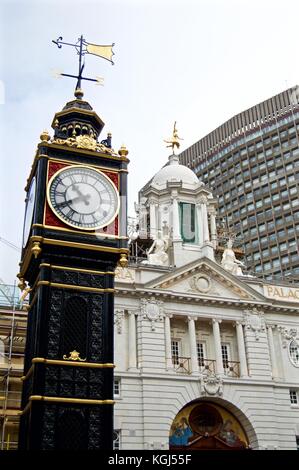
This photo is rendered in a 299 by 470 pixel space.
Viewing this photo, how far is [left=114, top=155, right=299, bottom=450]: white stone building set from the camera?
3362 centimetres

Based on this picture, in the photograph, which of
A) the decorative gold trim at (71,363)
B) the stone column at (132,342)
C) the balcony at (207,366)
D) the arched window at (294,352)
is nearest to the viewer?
the decorative gold trim at (71,363)

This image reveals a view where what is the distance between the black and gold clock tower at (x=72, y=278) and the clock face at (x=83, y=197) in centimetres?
3

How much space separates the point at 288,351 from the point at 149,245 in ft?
42.8

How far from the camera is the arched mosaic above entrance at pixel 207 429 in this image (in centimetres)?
3462

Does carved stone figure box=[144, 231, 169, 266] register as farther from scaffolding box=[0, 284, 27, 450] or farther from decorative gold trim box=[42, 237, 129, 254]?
decorative gold trim box=[42, 237, 129, 254]

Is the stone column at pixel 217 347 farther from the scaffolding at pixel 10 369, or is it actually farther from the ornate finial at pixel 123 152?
the ornate finial at pixel 123 152

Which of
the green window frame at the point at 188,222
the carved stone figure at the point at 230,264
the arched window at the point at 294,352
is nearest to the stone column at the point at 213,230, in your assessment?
the carved stone figure at the point at 230,264

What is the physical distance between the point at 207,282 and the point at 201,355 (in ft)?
15.3

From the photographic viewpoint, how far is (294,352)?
39219mm

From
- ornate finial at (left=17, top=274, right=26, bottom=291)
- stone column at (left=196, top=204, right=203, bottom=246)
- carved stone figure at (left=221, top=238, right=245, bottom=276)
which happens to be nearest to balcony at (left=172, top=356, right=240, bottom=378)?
carved stone figure at (left=221, top=238, right=245, bottom=276)

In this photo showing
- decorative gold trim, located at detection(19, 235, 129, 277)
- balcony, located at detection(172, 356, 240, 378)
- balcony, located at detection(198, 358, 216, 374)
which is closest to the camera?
decorative gold trim, located at detection(19, 235, 129, 277)

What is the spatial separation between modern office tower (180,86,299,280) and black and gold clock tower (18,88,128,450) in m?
74.4

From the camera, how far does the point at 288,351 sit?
3884cm

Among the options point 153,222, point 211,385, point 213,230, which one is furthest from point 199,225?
point 211,385
